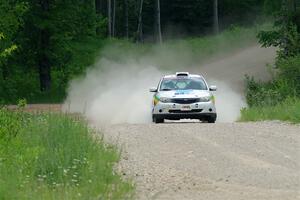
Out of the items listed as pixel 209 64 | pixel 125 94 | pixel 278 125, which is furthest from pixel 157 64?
pixel 278 125

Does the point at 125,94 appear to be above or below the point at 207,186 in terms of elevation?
below

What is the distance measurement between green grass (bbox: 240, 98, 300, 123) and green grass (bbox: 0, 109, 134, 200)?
7.73m

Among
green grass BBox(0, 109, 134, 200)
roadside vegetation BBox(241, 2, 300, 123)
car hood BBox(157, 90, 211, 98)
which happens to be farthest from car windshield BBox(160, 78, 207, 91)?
green grass BBox(0, 109, 134, 200)

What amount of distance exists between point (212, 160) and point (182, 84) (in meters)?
12.8

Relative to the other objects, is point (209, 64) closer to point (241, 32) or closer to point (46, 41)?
point (241, 32)

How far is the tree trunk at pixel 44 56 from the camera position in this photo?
169ft

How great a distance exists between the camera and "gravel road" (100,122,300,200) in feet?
40.7

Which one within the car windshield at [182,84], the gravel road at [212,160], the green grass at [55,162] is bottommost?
the car windshield at [182,84]

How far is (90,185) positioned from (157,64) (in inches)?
1937

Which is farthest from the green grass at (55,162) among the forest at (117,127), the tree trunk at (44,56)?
the tree trunk at (44,56)

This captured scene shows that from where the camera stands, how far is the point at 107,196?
37.2ft

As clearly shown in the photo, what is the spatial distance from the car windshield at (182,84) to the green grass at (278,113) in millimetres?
1699

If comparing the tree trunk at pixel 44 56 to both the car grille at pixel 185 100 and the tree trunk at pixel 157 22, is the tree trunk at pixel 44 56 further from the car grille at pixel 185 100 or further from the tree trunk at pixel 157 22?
the car grille at pixel 185 100

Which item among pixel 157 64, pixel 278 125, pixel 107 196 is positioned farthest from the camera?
pixel 157 64
